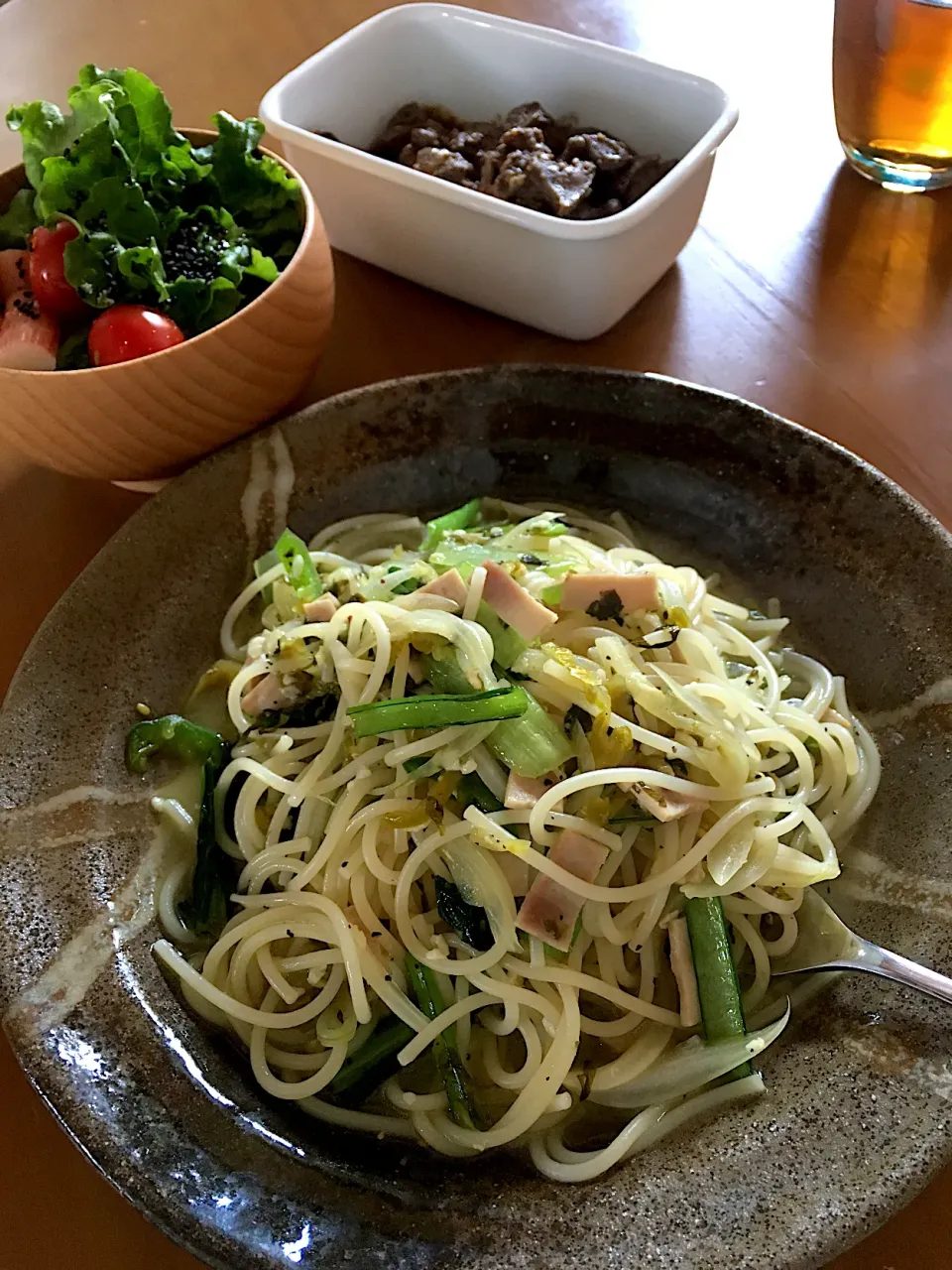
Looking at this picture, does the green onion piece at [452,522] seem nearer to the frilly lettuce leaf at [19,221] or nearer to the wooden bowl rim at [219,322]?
the wooden bowl rim at [219,322]

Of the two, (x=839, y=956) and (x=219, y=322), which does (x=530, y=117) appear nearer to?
(x=219, y=322)

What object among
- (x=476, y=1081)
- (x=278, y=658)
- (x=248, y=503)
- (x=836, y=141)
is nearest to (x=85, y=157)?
(x=248, y=503)

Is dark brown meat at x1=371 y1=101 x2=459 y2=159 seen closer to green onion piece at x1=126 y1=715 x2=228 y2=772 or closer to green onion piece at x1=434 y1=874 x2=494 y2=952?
green onion piece at x1=126 y1=715 x2=228 y2=772

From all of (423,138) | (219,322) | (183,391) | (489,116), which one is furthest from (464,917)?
(489,116)

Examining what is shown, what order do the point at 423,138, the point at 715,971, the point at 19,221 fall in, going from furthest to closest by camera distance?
the point at 423,138 < the point at 19,221 < the point at 715,971

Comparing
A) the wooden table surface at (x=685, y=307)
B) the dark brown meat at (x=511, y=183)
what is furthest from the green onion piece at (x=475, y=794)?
the dark brown meat at (x=511, y=183)

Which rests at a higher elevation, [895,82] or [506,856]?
[895,82]

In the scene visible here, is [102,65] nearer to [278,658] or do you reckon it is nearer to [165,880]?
[278,658]
